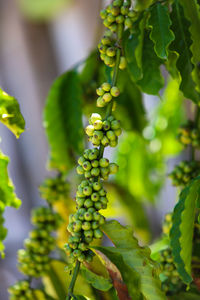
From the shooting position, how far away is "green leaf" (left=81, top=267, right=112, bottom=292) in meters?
0.56

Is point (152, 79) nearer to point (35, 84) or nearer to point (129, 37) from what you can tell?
point (129, 37)

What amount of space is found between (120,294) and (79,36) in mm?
2422

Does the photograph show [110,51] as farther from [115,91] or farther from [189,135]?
[189,135]

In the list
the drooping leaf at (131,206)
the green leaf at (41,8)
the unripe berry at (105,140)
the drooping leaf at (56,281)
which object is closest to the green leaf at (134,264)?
the unripe berry at (105,140)

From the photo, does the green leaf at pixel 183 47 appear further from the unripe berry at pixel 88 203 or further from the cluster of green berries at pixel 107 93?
the unripe berry at pixel 88 203

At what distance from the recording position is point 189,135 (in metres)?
0.84

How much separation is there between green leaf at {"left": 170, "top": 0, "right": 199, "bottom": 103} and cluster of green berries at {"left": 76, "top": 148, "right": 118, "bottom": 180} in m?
0.18

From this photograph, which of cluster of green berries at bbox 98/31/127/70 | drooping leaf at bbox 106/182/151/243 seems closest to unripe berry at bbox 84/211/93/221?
cluster of green berries at bbox 98/31/127/70

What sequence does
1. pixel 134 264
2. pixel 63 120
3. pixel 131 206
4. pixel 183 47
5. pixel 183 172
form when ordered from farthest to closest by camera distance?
pixel 131 206 → pixel 63 120 → pixel 183 172 → pixel 183 47 → pixel 134 264

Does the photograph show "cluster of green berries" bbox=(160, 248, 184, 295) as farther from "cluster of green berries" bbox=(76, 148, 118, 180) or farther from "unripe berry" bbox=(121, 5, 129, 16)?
"unripe berry" bbox=(121, 5, 129, 16)

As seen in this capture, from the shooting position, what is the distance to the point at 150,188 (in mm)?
1288

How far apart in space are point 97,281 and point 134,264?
0.07 metres

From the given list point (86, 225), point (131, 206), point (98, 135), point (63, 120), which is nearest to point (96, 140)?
point (98, 135)

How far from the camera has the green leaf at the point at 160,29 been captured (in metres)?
0.59
